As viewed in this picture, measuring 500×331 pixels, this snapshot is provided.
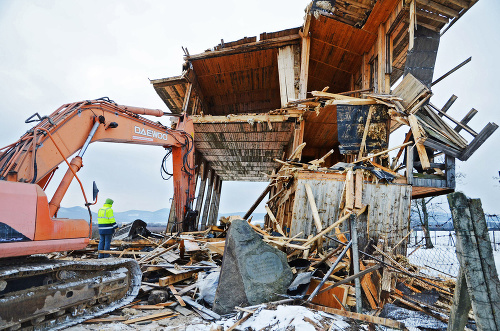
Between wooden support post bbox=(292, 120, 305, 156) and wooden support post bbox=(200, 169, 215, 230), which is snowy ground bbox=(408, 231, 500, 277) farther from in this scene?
wooden support post bbox=(200, 169, 215, 230)

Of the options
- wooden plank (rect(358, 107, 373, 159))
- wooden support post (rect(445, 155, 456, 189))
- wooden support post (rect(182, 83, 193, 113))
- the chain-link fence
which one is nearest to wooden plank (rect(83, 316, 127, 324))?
the chain-link fence

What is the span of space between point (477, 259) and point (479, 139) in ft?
26.7

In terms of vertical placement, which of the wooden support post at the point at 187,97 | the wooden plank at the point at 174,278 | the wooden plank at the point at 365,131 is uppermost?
the wooden support post at the point at 187,97

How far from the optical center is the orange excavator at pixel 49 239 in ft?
10.9

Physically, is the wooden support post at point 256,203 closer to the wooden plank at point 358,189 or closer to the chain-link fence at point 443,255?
the wooden plank at point 358,189

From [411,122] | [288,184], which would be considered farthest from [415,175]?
[288,184]

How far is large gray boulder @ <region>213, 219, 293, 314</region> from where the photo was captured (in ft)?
13.6

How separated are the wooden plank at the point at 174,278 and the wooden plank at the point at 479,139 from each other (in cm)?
871

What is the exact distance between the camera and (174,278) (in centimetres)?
570

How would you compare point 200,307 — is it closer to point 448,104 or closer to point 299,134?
point 299,134

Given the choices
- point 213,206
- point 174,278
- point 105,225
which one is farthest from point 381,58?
point 213,206

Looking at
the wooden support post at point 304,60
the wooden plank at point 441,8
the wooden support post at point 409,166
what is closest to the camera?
the wooden support post at point 409,166

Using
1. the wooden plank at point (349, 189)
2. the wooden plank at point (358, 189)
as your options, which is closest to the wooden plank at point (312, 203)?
the wooden plank at point (349, 189)

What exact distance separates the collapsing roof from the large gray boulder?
22.4 ft
